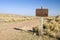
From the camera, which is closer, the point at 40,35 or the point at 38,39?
the point at 38,39

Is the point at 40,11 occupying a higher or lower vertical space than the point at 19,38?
higher

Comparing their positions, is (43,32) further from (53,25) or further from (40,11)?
(53,25)

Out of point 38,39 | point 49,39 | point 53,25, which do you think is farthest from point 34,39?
point 53,25

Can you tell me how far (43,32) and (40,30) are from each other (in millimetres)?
588

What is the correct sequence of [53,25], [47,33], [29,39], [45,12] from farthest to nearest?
[53,25], [47,33], [45,12], [29,39]

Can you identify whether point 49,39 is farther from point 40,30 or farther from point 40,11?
point 40,11

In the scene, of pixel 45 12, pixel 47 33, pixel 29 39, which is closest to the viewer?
pixel 29 39

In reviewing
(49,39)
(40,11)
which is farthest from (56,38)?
(40,11)

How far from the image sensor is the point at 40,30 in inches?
664

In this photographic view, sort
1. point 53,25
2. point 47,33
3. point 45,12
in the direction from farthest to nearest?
1. point 53,25
2. point 47,33
3. point 45,12

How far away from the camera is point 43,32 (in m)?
17.3

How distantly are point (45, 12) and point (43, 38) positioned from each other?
9.10 feet

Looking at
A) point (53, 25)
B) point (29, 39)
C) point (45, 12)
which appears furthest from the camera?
point (53, 25)

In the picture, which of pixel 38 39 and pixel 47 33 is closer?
pixel 38 39
